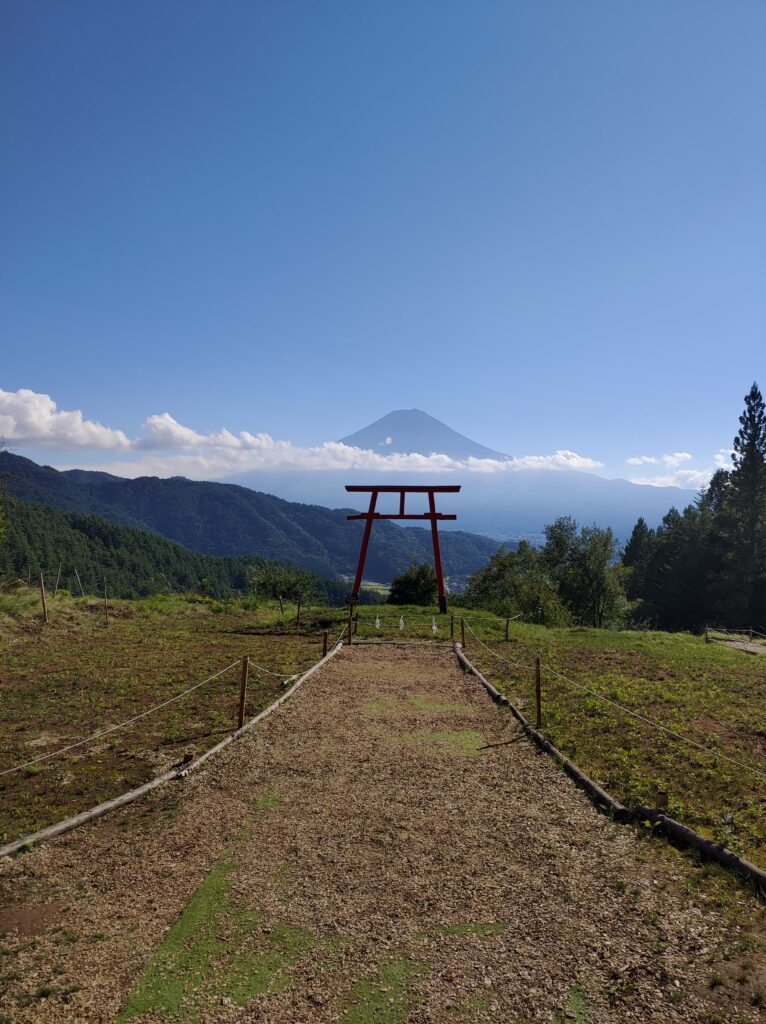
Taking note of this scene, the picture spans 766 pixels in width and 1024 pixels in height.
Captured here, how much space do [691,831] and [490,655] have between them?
12381mm

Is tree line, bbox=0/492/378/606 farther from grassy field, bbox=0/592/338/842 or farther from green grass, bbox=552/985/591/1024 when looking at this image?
green grass, bbox=552/985/591/1024

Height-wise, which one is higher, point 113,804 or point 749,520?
point 749,520

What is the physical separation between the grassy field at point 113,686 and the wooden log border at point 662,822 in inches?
267

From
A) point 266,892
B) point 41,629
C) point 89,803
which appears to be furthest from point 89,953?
point 41,629

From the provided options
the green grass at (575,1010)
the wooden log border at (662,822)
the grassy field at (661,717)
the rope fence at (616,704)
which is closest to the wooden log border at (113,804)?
the wooden log border at (662,822)

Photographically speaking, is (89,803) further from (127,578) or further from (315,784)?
(127,578)

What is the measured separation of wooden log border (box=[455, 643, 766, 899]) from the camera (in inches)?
257

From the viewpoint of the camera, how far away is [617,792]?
8.77 metres

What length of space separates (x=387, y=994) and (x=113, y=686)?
41.5 feet

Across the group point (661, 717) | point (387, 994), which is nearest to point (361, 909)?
point (387, 994)

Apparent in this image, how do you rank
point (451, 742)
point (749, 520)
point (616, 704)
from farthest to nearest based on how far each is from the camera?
point (749, 520) < point (616, 704) < point (451, 742)

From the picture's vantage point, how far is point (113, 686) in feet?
49.6

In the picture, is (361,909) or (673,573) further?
(673,573)

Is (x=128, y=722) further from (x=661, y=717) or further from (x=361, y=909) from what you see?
(x=661, y=717)
